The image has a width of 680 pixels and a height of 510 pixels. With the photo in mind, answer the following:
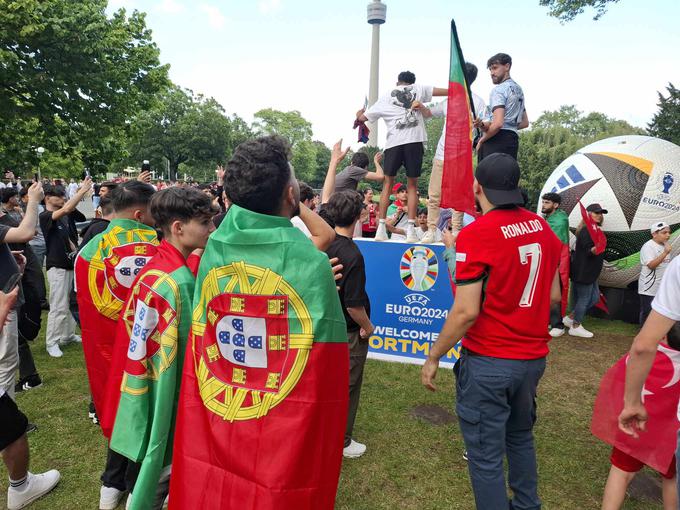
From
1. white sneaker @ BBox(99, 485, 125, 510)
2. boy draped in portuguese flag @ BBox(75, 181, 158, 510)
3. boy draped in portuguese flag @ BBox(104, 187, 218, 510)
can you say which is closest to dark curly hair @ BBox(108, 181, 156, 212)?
boy draped in portuguese flag @ BBox(75, 181, 158, 510)

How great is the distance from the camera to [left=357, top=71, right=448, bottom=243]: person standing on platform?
582cm

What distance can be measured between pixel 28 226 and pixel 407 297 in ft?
13.6

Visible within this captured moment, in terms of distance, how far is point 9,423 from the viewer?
297cm

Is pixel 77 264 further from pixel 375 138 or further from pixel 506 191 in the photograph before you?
pixel 375 138

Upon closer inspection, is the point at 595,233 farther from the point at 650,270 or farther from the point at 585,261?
the point at 650,270

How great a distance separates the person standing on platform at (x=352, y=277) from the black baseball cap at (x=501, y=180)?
43.9 inches

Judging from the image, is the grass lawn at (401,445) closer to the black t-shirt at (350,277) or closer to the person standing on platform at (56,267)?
the person standing on platform at (56,267)

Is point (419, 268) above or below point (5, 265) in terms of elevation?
below

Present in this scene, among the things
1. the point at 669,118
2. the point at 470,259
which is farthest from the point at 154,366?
the point at 669,118

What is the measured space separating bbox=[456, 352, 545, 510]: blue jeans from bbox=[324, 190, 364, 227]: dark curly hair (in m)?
1.36

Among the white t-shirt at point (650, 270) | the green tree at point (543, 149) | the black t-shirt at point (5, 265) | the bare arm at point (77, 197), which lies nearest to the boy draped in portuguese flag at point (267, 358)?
the black t-shirt at point (5, 265)

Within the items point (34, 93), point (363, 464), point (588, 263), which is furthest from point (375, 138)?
point (363, 464)

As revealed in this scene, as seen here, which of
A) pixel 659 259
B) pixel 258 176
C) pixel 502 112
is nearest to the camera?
pixel 258 176

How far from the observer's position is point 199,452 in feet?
6.51
